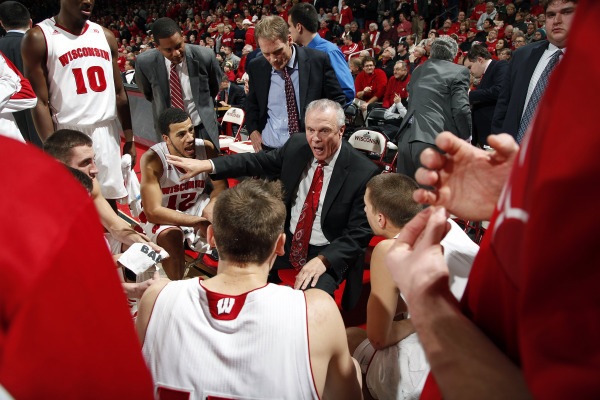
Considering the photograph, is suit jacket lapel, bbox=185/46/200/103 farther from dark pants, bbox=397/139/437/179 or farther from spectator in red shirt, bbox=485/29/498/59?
spectator in red shirt, bbox=485/29/498/59

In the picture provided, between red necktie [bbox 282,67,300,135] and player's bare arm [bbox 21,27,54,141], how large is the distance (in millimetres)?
1806

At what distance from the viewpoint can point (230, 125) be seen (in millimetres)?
8406

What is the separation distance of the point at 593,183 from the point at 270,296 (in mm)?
1142

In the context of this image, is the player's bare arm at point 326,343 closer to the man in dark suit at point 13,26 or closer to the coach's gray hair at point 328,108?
the coach's gray hair at point 328,108

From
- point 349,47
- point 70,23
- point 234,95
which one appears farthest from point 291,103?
point 349,47

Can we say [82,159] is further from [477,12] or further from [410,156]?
[477,12]

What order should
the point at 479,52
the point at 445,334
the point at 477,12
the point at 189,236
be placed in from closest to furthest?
→ 1. the point at 445,334
2. the point at 189,236
3. the point at 479,52
4. the point at 477,12

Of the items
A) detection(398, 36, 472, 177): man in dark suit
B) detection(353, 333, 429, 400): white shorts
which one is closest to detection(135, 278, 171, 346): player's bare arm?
detection(353, 333, 429, 400): white shorts

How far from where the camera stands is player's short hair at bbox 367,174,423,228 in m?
2.29

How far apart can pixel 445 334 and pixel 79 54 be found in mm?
3710

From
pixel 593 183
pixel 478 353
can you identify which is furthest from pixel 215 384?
pixel 593 183

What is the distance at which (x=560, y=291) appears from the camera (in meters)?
0.51

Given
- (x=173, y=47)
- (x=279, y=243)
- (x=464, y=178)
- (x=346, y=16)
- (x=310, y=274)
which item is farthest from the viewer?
(x=346, y=16)

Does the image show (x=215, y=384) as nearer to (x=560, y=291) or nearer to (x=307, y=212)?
(x=560, y=291)
